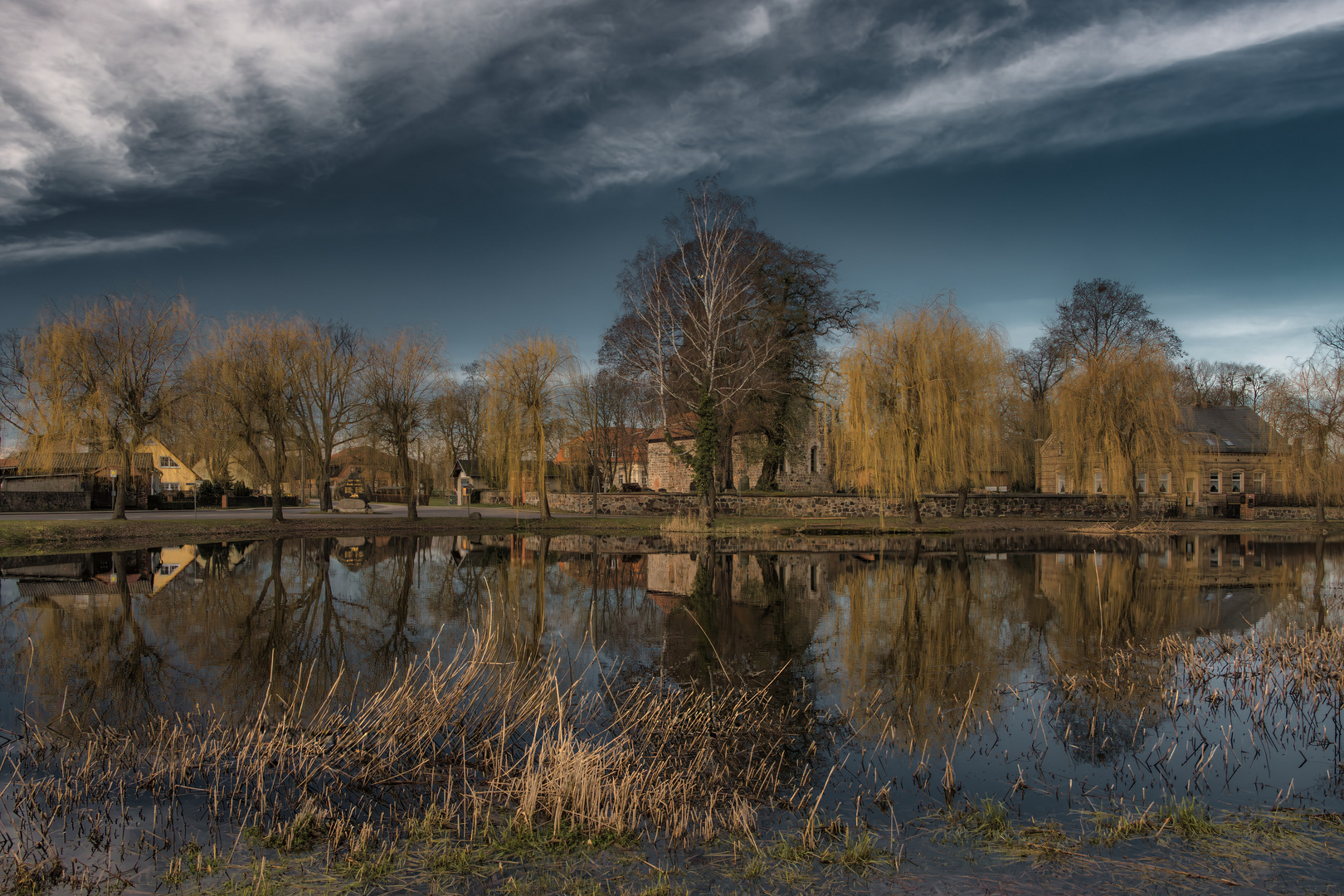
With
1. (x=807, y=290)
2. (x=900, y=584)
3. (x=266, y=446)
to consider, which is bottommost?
(x=900, y=584)

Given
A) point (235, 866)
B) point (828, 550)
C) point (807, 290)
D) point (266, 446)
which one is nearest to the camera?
point (235, 866)

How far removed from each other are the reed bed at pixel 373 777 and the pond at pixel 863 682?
64 millimetres

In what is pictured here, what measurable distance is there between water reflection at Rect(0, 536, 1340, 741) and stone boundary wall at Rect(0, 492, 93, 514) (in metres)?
15.8

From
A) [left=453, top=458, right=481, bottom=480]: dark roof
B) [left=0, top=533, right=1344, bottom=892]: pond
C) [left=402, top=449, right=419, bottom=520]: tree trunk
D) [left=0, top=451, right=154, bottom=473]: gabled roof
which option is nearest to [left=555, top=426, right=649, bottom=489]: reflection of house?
[left=453, top=458, right=481, bottom=480]: dark roof

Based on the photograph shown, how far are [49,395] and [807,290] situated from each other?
28.9m

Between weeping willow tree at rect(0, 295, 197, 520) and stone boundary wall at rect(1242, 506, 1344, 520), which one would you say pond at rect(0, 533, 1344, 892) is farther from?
stone boundary wall at rect(1242, 506, 1344, 520)

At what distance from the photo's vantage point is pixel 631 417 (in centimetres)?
5116

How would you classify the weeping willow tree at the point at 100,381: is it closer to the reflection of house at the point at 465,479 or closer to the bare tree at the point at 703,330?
the bare tree at the point at 703,330

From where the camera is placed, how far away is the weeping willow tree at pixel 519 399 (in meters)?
26.5

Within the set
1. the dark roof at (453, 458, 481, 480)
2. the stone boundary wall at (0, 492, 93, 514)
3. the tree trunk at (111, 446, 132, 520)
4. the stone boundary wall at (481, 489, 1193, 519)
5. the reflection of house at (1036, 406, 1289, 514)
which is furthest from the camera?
the dark roof at (453, 458, 481, 480)

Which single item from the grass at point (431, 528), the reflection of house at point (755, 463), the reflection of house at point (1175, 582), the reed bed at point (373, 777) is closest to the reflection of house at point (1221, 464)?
the grass at point (431, 528)

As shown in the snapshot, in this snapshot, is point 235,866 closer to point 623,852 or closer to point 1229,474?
point 623,852

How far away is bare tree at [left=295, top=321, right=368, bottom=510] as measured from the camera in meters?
29.2

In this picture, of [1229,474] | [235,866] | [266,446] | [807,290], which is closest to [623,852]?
[235,866]
